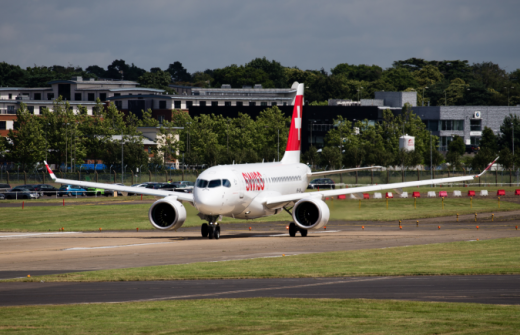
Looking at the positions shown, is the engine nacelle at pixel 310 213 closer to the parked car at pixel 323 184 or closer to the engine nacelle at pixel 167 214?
the engine nacelle at pixel 167 214

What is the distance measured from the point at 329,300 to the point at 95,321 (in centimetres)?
602

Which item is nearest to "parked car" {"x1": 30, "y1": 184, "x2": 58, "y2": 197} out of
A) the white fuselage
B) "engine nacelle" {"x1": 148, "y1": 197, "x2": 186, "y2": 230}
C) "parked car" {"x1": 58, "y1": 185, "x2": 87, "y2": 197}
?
"parked car" {"x1": 58, "y1": 185, "x2": 87, "y2": 197}

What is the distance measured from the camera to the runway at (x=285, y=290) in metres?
19.2

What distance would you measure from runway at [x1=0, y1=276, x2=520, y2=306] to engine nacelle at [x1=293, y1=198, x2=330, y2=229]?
1683 centimetres

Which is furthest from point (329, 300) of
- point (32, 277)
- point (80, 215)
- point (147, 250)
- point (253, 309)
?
point (80, 215)

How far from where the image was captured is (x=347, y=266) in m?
26.6

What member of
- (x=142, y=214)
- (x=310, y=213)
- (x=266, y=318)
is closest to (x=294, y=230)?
Answer: (x=310, y=213)

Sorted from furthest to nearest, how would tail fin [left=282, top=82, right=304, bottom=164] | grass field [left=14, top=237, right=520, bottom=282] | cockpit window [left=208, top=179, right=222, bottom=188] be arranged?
tail fin [left=282, top=82, right=304, bottom=164] → cockpit window [left=208, top=179, right=222, bottom=188] → grass field [left=14, top=237, right=520, bottom=282]

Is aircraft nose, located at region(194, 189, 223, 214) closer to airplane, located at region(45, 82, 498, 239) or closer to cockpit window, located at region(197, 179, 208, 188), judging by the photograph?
airplane, located at region(45, 82, 498, 239)

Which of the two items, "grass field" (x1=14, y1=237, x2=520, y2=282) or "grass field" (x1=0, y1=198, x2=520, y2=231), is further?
"grass field" (x1=0, y1=198, x2=520, y2=231)

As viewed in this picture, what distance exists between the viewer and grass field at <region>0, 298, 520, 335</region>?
1492 cm

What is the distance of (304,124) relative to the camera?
6644 inches

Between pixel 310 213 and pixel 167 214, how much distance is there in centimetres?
804

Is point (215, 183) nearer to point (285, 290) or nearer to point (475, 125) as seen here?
point (285, 290)
